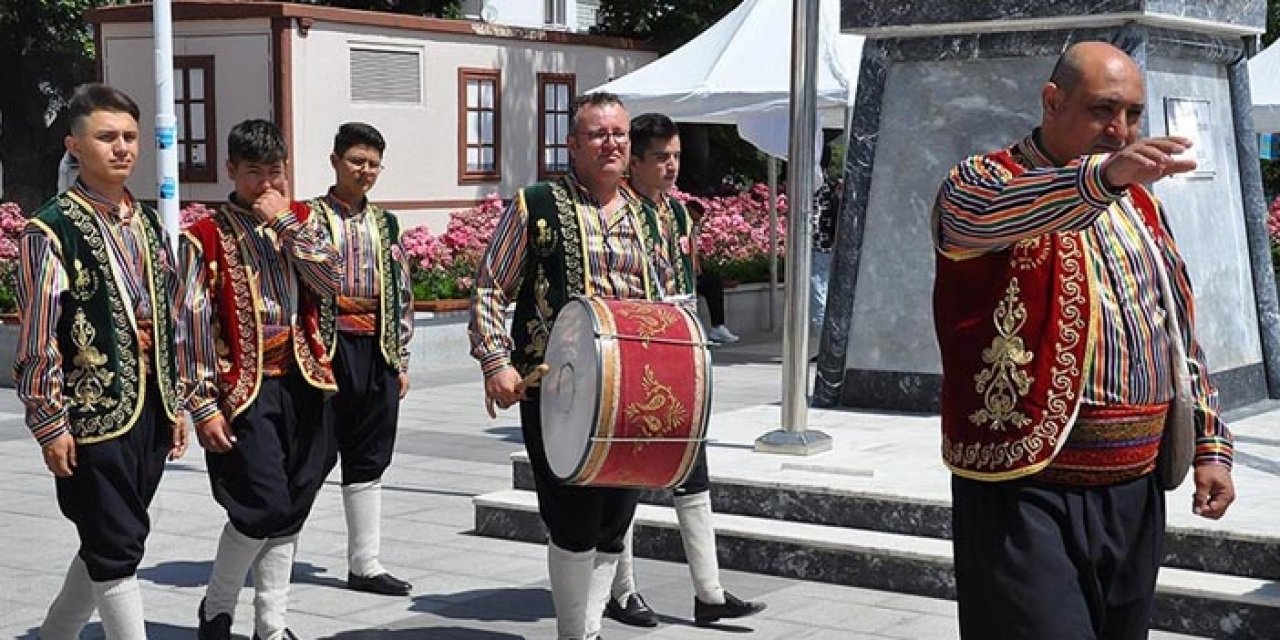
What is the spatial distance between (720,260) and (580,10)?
24.2 metres

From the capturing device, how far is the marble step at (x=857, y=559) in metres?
6.73

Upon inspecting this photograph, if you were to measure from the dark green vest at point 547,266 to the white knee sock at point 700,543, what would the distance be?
1.16 meters

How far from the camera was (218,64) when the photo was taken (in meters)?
19.4

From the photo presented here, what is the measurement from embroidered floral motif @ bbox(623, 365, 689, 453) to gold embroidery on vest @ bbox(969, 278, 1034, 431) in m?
1.69

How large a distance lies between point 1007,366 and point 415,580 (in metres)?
4.13

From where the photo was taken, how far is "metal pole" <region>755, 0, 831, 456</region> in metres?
8.86

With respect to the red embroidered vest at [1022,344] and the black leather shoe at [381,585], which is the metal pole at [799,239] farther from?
the red embroidered vest at [1022,344]

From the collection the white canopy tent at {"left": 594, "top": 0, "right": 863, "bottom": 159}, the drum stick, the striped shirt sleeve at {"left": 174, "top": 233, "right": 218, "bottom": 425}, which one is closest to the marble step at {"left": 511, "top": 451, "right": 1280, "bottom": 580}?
the drum stick

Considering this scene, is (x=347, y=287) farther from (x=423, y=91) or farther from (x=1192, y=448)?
(x=423, y=91)

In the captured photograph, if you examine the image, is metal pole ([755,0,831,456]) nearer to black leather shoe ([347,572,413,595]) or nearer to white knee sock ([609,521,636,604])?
white knee sock ([609,521,636,604])

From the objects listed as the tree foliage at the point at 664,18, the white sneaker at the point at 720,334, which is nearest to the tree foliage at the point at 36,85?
the tree foliage at the point at 664,18

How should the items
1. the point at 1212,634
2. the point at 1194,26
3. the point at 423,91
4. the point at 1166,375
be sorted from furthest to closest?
the point at 423,91 → the point at 1194,26 → the point at 1212,634 → the point at 1166,375

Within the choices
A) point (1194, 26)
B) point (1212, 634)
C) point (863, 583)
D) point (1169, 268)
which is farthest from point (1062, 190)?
point (1194, 26)

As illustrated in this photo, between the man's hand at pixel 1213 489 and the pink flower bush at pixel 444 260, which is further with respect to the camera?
the pink flower bush at pixel 444 260
